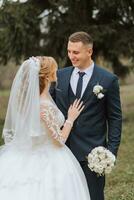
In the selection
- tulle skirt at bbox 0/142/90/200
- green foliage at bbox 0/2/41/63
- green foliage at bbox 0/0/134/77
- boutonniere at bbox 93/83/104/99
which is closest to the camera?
tulle skirt at bbox 0/142/90/200

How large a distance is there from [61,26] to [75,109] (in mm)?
11468

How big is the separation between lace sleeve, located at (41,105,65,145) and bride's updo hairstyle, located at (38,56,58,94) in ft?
0.70

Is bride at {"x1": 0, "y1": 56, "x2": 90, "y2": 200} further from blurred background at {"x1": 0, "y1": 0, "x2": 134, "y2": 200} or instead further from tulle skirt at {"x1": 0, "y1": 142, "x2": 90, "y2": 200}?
blurred background at {"x1": 0, "y1": 0, "x2": 134, "y2": 200}

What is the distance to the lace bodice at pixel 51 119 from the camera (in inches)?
200

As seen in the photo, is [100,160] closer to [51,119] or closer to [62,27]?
[51,119]

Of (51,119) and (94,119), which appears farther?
(94,119)

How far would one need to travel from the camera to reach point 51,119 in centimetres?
508

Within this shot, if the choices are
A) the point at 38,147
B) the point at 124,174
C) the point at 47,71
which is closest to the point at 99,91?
the point at 47,71

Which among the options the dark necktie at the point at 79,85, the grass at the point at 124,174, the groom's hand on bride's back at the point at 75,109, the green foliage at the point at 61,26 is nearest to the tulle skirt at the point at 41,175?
the groom's hand on bride's back at the point at 75,109

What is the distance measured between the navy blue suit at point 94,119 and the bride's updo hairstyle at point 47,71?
31 cm

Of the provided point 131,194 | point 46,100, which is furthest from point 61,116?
point 131,194

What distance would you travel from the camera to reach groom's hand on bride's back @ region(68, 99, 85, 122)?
5285mm

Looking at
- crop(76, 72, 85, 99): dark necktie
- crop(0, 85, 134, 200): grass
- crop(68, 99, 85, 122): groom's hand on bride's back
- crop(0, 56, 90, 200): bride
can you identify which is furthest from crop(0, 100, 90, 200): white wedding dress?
crop(0, 85, 134, 200): grass

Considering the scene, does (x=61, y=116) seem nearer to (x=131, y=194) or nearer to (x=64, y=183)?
(x=64, y=183)
